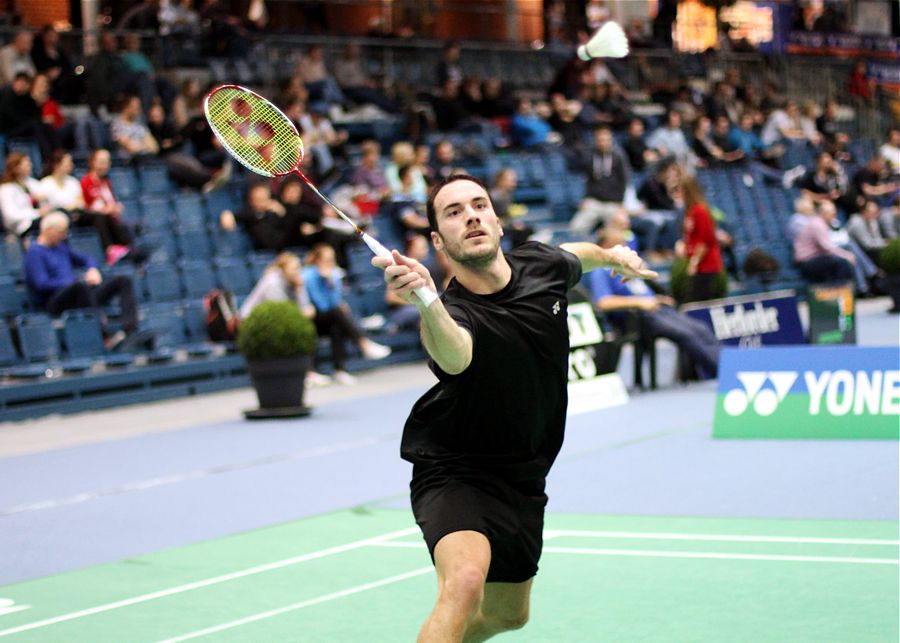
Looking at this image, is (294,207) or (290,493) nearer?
(290,493)

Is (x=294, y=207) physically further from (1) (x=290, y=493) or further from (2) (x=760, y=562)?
(2) (x=760, y=562)

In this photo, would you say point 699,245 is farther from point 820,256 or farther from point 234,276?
point 820,256

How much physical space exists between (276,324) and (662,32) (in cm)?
1810

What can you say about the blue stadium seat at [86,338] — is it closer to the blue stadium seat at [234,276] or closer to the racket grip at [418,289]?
the blue stadium seat at [234,276]

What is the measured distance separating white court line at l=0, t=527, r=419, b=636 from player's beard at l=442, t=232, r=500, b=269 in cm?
305

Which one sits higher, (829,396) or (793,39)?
(793,39)

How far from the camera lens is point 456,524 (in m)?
4.46

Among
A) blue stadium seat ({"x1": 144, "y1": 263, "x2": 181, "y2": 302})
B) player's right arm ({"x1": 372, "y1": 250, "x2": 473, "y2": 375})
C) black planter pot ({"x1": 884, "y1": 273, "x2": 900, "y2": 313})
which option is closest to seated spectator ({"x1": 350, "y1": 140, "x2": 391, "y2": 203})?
blue stadium seat ({"x1": 144, "y1": 263, "x2": 181, "y2": 302})

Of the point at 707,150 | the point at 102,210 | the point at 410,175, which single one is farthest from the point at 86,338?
the point at 707,150

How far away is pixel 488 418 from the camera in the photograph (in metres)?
4.58

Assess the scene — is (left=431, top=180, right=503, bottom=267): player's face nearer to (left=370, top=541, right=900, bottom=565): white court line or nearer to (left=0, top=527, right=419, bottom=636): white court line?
(left=0, top=527, right=419, bottom=636): white court line

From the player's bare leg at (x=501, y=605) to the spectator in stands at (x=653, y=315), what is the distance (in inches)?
369

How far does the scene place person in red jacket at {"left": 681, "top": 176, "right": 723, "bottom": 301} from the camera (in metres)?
16.2

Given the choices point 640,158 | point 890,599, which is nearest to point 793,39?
point 640,158
